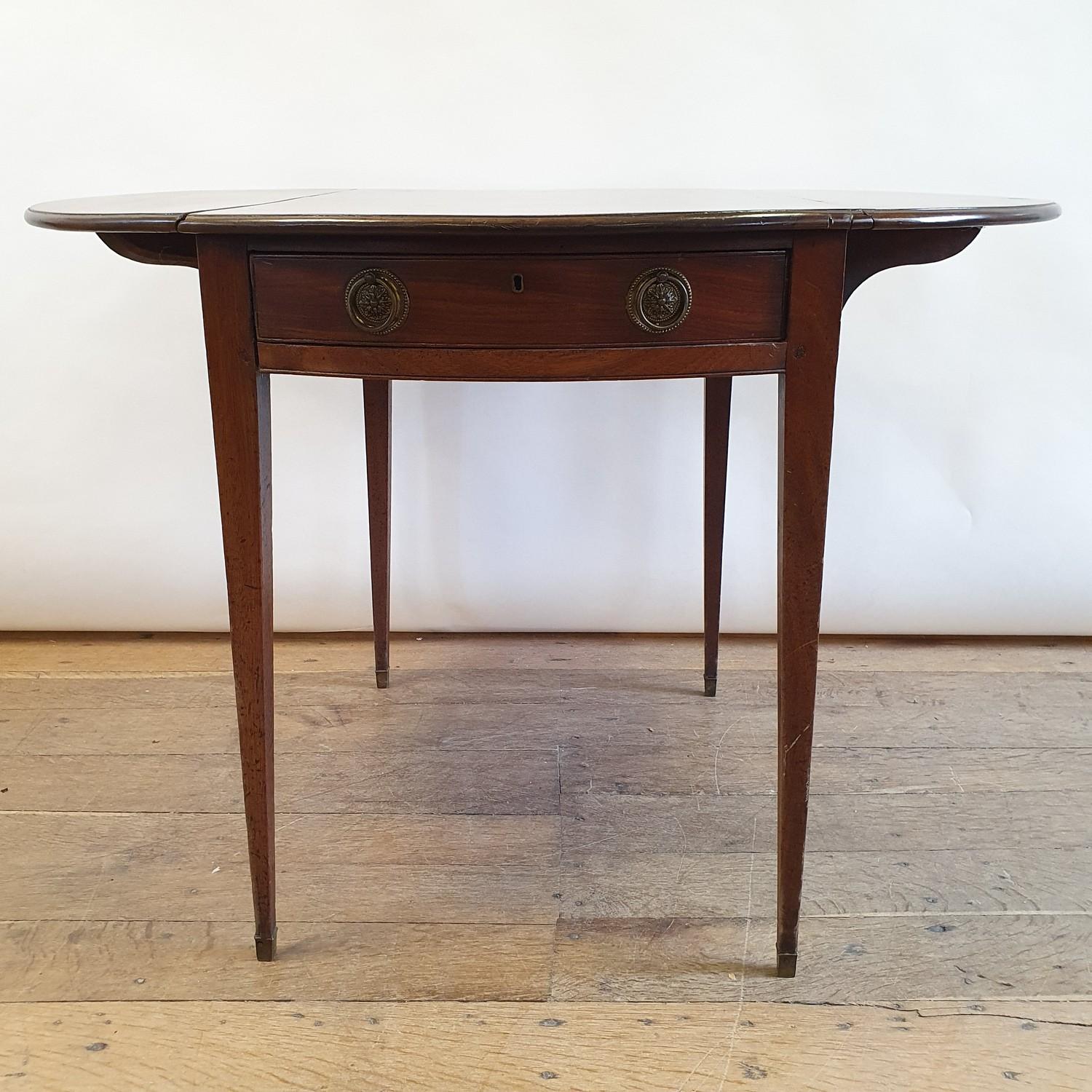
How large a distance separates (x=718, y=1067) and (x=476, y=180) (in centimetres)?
142

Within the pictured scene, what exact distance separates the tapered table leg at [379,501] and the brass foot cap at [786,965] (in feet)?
2.99

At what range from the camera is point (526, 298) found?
39.7 inches

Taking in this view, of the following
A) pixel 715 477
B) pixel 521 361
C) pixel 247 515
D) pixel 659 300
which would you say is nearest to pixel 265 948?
pixel 247 515

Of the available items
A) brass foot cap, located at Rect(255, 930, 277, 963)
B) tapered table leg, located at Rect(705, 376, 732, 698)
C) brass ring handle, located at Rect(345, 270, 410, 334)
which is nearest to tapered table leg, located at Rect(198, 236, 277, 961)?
brass foot cap, located at Rect(255, 930, 277, 963)

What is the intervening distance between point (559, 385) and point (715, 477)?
402 mm

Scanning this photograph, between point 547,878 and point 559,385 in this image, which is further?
point 559,385

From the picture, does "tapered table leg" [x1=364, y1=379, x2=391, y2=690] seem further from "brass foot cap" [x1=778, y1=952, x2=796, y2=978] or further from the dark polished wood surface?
"brass foot cap" [x1=778, y1=952, x2=796, y2=978]

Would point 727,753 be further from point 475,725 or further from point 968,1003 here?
point 968,1003

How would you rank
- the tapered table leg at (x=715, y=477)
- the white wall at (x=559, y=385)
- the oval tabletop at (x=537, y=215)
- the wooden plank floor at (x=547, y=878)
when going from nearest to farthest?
1. the oval tabletop at (x=537, y=215)
2. the wooden plank floor at (x=547, y=878)
3. the tapered table leg at (x=715, y=477)
4. the white wall at (x=559, y=385)

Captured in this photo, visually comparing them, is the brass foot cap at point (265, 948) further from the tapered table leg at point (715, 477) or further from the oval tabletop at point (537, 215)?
the tapered table leg at point (715, 477)

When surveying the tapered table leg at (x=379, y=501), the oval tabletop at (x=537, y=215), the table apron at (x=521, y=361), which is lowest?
the tapered table leg at (x=379, y=501)

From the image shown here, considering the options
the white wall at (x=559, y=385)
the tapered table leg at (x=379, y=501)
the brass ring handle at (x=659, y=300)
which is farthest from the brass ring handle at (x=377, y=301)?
the white wall at (x=559, y=385)

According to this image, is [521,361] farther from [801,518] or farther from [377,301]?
[801,518]

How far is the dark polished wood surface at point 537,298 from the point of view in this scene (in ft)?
3.20
